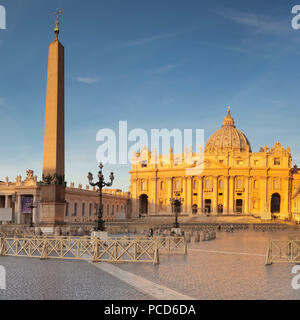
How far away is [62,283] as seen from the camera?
11172 mm

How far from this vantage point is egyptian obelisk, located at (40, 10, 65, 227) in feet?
73.3

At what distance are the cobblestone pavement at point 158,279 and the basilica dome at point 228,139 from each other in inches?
3920

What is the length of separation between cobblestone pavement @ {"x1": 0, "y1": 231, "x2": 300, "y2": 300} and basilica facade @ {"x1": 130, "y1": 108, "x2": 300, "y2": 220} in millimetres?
72910

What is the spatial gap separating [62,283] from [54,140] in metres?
12.1

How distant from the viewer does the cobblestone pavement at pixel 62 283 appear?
959cm

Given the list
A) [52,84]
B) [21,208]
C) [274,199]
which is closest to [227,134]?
[274,199]

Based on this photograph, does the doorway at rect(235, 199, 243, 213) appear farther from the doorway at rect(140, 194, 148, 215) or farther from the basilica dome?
the doorway at rect(140, 194, 148, 215)

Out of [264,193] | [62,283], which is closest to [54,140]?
[62,283]

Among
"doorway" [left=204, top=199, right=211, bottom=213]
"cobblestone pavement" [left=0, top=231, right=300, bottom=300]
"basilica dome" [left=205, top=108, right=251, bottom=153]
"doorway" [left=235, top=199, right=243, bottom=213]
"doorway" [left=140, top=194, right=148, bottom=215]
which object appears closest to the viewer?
"cobblestone pavement" [left=0, top=231, right=300, bottom=300]

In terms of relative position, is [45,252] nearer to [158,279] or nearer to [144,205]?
[158,279]

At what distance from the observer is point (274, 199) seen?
3922 inches

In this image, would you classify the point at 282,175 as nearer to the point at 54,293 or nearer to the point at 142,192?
the point at 142,192

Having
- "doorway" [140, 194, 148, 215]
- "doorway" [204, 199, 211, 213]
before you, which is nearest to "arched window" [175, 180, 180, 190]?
"doorway" [204, 199, 211, 213]
